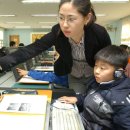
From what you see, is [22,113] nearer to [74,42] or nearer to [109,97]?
[109,97]

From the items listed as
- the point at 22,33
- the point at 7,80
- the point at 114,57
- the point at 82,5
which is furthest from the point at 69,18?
the point at 22,33

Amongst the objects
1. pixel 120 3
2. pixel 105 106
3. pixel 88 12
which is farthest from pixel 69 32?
pixel 120 3

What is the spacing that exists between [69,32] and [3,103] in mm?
510

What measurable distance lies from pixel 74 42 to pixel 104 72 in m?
0.37

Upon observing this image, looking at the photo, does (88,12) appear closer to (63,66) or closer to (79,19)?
(79,19)

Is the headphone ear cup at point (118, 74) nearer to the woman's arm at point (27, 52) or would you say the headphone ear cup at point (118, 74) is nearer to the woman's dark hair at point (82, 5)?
the woman's dark hair at point (82, 5)

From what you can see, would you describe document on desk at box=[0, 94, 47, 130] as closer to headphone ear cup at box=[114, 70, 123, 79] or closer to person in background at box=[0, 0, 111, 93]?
person in background at box=[0, 0, 111, 93]

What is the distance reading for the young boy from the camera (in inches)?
41.4

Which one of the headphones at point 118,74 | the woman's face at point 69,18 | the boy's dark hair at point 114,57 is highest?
the woman's face at point 69,18

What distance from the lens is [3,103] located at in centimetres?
108

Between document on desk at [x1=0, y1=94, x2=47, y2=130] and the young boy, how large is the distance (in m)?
0.25

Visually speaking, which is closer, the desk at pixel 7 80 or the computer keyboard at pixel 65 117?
the computer keyboard at pixel 65 117

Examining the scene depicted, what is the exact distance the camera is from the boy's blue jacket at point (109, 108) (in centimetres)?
104

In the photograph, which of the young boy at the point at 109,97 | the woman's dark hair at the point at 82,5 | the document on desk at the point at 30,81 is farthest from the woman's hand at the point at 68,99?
the document on desk at the point at 30,81
